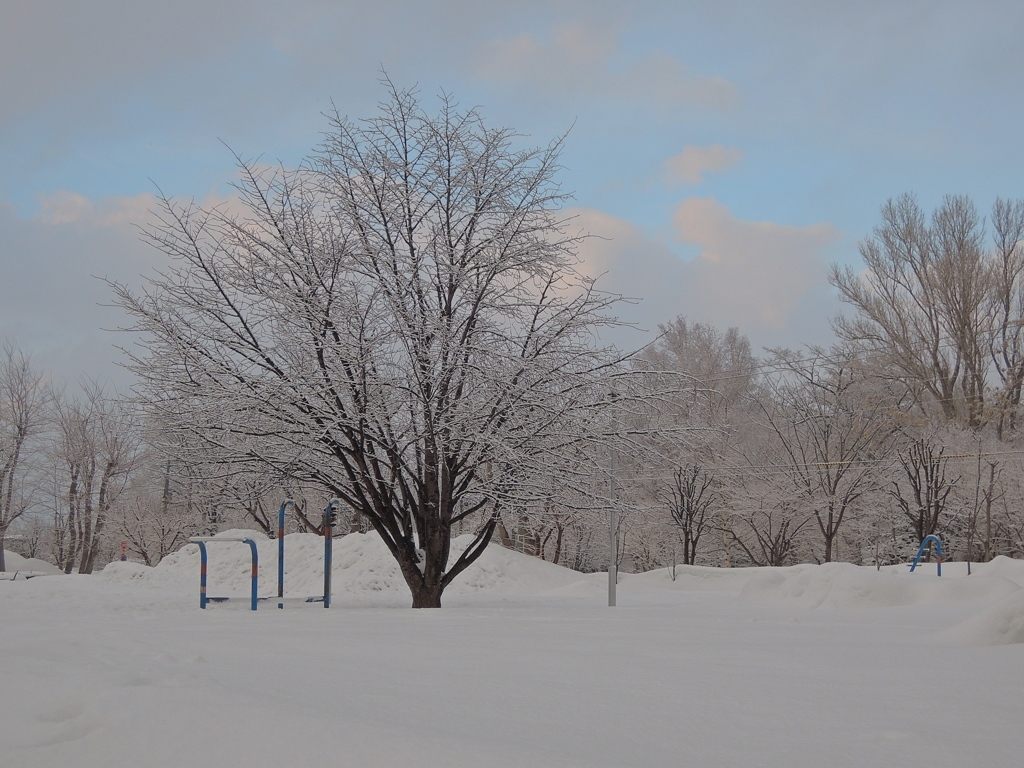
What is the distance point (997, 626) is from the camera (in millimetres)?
4254

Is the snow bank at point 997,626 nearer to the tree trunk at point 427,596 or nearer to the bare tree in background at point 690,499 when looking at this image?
the tree trunk at point 427,596

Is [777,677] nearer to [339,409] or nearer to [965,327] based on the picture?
[339,409]

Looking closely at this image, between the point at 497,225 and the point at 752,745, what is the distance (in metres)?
8.59

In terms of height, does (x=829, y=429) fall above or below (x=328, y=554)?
above

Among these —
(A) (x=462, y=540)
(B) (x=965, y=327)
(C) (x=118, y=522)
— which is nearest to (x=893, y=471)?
(B) (x=965, y=327)

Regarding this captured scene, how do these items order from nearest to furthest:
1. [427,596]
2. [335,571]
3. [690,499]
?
1. [427,596]
2. [335,571]
3. [690,499]

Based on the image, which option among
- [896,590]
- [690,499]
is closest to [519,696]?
[896,590]

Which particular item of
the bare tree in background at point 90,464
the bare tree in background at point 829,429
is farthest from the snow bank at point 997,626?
the bare tree in background at point 90,464

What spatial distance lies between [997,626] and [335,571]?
14928 millimetres

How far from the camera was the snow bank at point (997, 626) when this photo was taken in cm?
420

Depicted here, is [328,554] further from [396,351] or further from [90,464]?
[90,464]

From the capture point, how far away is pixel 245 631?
508 centimetres

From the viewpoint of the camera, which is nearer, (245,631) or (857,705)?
(857,705)

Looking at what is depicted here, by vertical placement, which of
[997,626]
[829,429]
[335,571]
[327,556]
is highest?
[829,429]
